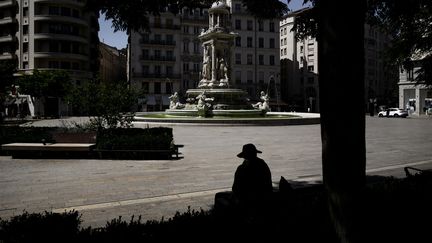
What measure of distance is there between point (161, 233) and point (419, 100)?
67231 millimetres

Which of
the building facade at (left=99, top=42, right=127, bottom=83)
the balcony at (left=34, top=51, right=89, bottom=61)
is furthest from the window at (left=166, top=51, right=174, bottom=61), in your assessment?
the building facade at (left=99, top=42, right=127, bottom=83)

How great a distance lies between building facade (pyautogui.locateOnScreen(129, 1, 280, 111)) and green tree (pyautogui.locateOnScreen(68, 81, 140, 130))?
154 feet

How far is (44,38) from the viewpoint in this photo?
190 feet

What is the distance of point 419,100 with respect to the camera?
6259 centimetres

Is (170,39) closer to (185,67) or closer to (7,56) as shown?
(185,67)

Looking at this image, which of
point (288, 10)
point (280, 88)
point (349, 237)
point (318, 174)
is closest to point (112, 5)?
point (288, 10)

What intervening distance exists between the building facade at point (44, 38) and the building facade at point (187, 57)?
9.85 m

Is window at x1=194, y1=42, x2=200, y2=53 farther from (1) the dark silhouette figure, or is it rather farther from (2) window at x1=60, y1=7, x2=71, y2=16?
(1) the dark silhouette figure

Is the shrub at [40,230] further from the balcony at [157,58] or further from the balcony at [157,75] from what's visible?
the balcony at [157,58]

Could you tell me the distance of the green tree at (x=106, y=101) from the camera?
17875 mm

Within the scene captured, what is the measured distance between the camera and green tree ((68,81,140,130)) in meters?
17.9

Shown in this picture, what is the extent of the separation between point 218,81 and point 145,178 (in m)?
29.2

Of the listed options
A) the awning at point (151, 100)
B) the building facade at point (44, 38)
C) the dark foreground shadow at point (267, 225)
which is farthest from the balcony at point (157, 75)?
the dark foreground shadow at point (267, 225)

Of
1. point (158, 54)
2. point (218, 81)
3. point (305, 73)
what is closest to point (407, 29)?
point (218, 81)
